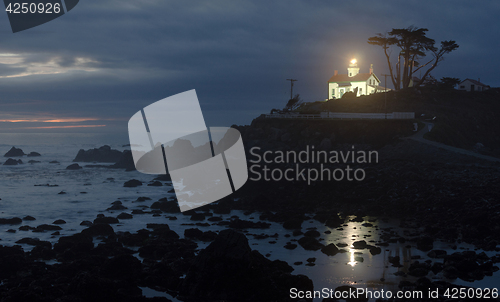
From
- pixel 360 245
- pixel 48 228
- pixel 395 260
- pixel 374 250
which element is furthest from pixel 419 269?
pixel 48 228

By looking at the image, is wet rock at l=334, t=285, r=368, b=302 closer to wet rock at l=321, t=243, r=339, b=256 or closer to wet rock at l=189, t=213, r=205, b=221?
wet rock at l=321, t=243, r=339, b=256

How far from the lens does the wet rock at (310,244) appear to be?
21.1 m

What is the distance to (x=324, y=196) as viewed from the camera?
33.1 meters

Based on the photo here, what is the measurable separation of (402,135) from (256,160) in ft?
58.0

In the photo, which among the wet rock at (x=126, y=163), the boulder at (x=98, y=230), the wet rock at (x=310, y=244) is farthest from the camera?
the wet rock at (x=126, y=163)

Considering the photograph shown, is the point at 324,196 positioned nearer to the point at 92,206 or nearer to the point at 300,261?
the point at 300,261

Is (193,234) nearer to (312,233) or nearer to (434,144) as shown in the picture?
(312,233)

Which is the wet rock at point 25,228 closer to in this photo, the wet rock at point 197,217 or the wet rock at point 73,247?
the wet rock at point 73,247

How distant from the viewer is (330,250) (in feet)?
66.8

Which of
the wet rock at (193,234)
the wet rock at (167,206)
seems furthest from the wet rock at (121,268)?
the wet rock at (167,206)

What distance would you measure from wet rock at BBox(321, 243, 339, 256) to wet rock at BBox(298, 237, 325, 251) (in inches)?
20.6

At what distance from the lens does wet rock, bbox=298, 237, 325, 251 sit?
21148mm

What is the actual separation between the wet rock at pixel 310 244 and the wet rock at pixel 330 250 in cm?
52

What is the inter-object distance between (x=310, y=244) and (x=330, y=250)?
4.48 ft
